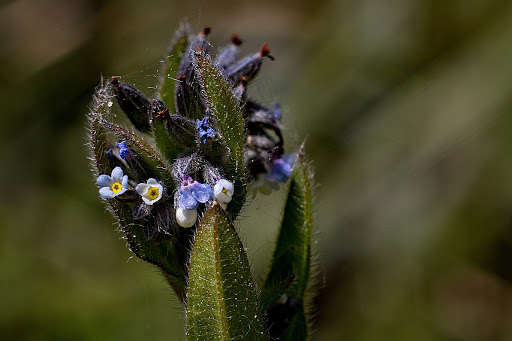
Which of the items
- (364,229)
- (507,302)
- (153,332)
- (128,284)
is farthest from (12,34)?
(507,302)

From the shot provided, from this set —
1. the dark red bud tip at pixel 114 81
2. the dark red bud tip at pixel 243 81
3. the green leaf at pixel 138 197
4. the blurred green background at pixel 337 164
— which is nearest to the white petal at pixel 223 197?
the green leaf at pixel 138 197

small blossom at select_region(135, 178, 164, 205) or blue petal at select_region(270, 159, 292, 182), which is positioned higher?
blue petal at select_region(270, 159, 292, 182)

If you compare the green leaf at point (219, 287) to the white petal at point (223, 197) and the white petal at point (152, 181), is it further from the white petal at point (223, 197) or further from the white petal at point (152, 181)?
the white petal at point (152, 181)

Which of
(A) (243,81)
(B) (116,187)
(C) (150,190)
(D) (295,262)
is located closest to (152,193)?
(C) (150,190)

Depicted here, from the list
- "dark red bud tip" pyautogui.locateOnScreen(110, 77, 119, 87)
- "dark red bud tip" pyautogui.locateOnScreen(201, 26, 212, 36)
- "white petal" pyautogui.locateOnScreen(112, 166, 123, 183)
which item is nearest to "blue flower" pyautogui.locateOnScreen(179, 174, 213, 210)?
"white petal" pyautogui.locateOnScreen(112, 166, 123, 183)

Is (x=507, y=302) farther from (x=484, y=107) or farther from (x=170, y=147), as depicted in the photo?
(x=170, y=147)

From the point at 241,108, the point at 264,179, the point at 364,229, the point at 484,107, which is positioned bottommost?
the point at 364,229

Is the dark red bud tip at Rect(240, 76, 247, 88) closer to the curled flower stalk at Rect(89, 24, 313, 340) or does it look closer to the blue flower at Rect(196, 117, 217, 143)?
the curled flower stalk at Rect(89, 24, 313, 340)

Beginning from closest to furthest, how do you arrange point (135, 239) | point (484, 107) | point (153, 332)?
point (135, 239)
point (153, 332)
point (484, 107)
